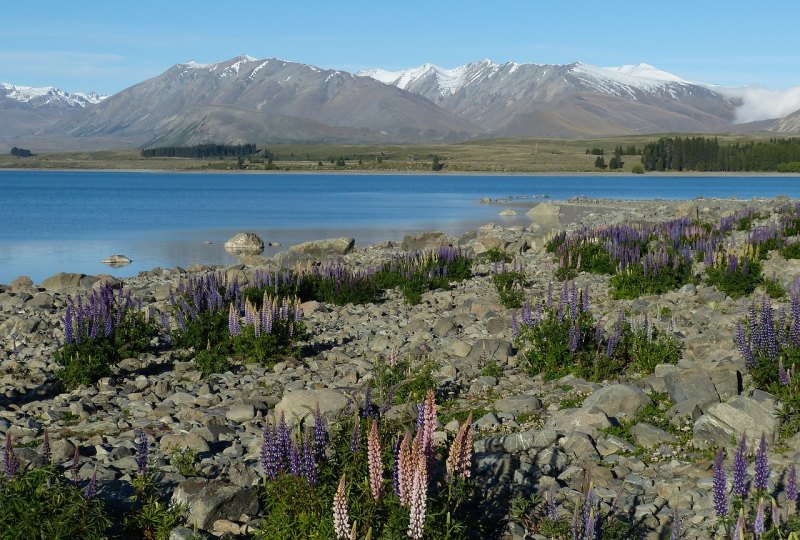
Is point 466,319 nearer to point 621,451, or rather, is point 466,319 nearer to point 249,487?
point 621,451

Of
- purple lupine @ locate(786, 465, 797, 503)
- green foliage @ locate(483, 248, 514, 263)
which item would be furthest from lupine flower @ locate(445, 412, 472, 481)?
green foliage @ locate(483, 248, 514, 263)

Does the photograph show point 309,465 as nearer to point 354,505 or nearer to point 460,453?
point 354,505

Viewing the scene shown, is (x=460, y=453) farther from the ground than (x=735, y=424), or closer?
farther from the ground

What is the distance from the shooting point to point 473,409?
411 inches

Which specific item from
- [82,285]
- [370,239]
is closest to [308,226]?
[370,239]

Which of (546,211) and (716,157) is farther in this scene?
(716,157)

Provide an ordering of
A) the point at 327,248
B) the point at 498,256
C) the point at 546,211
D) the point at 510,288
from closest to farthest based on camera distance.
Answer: the point at 510,288 < the point at 498,256 < the point at 327,248 < the point at 546,211

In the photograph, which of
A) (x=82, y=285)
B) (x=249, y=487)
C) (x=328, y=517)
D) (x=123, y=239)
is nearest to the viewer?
(x=328, y=517)

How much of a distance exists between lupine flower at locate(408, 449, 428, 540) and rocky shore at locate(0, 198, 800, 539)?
151 cm

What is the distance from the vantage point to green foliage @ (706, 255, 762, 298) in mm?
17062

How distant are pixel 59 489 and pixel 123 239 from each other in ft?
143

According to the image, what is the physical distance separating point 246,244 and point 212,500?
34.3 m

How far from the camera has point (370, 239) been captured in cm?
4488

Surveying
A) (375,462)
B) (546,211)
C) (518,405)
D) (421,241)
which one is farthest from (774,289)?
(546,211)
